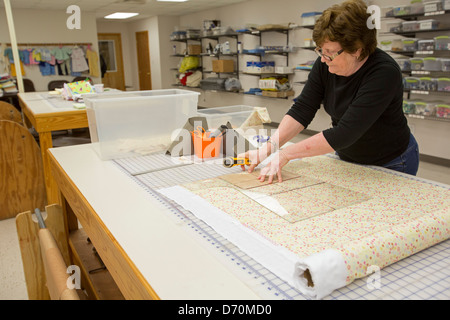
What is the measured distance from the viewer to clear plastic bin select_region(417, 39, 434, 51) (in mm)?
4020

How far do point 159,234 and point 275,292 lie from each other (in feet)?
1.25

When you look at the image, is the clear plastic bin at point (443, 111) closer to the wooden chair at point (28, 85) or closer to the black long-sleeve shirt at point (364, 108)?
the black long-sleeve shirt at point (364, 108)

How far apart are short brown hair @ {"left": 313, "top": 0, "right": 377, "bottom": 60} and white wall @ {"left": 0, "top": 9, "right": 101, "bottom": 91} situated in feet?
28.2

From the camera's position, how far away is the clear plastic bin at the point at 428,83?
4.08 meters

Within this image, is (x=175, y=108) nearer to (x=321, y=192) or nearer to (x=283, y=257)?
(x=321, y=192)

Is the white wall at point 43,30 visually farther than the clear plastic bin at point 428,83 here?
Yes

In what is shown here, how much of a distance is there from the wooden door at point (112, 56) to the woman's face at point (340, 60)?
10879 millimetres

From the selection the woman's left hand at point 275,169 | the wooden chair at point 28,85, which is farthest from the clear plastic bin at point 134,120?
the wooden chair at point 28,85

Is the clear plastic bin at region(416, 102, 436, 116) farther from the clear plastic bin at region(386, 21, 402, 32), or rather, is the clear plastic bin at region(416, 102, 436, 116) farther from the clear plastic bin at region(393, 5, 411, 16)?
the clear plastic bin at region(393, 5, 411, 16)

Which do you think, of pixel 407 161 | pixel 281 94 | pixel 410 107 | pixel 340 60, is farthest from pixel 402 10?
pixel 340 60

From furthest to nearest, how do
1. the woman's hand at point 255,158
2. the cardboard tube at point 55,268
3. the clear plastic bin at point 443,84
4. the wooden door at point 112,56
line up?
the wooden door at point 112,56, the clear plastic bin at point 443,84, the woman's hand at point 255,158, the cardboard tube at point 55,268

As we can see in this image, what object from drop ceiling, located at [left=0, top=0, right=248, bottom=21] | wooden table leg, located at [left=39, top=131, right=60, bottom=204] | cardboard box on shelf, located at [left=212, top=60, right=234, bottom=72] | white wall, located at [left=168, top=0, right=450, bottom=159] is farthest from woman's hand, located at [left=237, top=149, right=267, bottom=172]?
drop ceiling, located at [left=0, top=0, right=248, bottom=21]

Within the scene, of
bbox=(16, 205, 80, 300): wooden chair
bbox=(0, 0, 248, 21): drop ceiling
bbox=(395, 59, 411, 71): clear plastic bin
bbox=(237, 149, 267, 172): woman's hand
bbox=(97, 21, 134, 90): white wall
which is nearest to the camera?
bbox=(16, 205, 80, 300): wooden chair

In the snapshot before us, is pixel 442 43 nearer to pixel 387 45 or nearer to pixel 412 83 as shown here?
pixel 412 83
